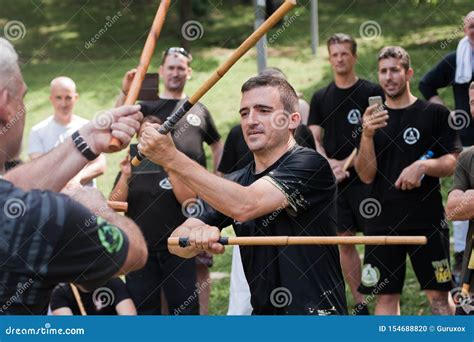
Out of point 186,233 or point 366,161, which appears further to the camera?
point 366,161

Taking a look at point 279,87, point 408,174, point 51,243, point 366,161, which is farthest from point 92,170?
point 51,243

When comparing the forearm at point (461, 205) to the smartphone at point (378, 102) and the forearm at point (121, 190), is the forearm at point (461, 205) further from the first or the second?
the forearm at point (121, 190)

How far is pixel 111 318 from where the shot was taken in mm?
7191

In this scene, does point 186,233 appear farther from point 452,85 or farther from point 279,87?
point 452,85

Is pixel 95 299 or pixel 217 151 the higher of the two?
pixel 217 151

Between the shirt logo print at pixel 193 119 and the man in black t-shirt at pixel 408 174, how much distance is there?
1290 millimetres

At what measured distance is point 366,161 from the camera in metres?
7.64

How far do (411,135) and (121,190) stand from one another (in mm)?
2186

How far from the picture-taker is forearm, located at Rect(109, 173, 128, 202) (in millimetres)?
7785

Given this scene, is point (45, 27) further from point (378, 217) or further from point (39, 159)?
point (39, 159)

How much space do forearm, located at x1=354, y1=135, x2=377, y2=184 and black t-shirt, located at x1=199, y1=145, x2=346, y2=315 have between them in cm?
181

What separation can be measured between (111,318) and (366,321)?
5.75 feet

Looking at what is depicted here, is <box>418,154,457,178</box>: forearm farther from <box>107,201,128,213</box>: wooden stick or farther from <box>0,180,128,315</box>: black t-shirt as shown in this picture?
<box>0,180,128,315</box>: black t-shirt

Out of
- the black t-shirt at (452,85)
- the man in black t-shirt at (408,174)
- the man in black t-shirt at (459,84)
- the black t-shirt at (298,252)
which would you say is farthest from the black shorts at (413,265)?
the black t-shirt at (298,252)
